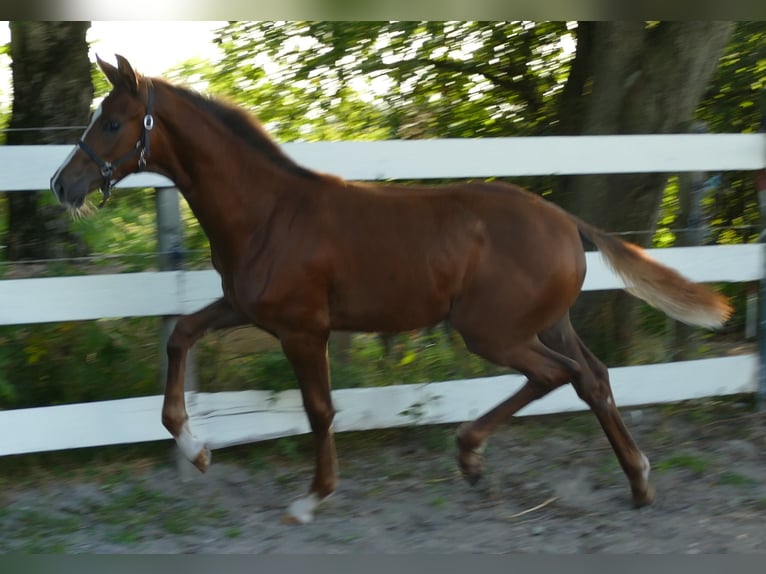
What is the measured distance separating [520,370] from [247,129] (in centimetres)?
172

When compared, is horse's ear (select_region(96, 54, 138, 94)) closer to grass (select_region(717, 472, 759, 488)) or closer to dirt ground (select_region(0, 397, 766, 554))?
dirt ground (select_region(0, 397, 766, 554))

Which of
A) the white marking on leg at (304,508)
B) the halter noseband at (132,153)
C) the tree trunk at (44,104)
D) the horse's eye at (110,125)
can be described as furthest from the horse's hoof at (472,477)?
the tree trunk at (44,104)

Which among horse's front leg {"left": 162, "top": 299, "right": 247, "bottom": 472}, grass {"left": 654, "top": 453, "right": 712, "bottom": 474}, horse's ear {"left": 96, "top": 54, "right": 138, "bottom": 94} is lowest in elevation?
grass {"left": 654, "top": 453, "right": 712, "bottom": 474}

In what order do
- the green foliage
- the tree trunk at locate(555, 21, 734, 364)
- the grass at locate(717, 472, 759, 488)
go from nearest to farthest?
the grass at locate(717, 472, 759, 488) < the green foliage < the tree trunk at locate(555, 21, 734, 364)

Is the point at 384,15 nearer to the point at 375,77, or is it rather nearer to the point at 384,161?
the point at 384,161

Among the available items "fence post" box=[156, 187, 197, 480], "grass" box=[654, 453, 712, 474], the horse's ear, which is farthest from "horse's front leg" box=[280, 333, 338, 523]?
"grass" box=[654, 453, 712, 474]

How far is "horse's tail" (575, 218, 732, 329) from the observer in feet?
14.9

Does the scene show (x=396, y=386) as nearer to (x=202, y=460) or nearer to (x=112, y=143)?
(x=202, y=460)

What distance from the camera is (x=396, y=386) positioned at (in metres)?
5.17

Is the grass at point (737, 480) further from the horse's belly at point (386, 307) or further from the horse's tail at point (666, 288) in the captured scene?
the horse's belly at point (386, 307)

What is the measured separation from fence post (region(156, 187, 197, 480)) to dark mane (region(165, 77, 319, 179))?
0.55 m

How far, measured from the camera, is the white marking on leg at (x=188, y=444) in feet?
14.6

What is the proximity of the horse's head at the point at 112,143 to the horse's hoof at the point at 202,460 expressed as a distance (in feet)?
4.18

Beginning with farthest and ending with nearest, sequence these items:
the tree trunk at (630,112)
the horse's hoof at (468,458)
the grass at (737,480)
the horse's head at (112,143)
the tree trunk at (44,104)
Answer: the tree trunk at (630,112) → the tree trunk at (44,104) → the grass at (737,480) → the horse's hoof at (468,458) → the horse's head at (112,143)
